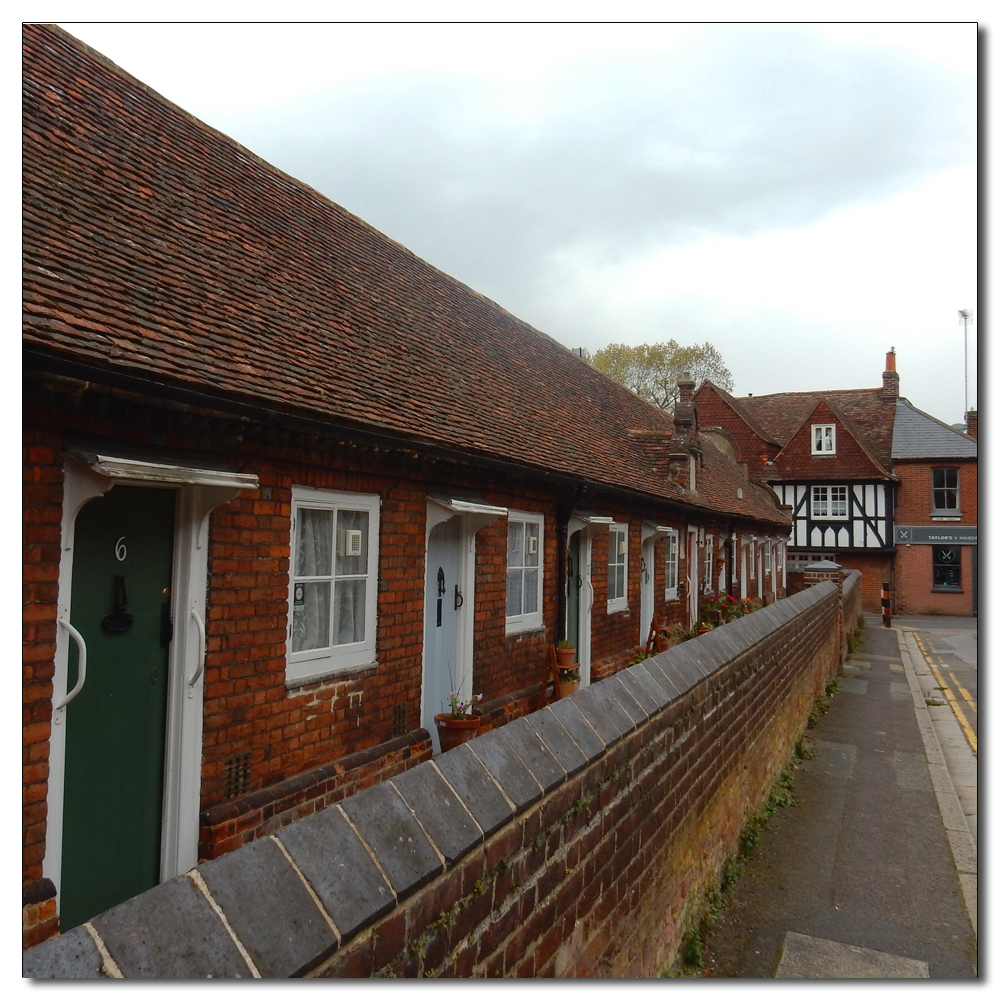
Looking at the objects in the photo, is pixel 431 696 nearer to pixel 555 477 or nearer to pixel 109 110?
pixel 555 477

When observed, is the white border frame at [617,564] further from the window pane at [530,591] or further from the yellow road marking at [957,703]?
the yellow road marking at [957,703]

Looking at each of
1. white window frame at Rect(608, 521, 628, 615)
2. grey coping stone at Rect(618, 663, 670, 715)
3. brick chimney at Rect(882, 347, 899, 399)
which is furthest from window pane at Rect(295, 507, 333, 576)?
brick chimney at Rect(882, 347, 899, 399)

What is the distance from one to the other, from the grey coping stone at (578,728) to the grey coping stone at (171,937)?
1.71 m

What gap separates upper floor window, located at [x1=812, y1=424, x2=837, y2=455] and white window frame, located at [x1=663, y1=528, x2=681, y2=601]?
835 inches

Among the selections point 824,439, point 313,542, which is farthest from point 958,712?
point 824,439

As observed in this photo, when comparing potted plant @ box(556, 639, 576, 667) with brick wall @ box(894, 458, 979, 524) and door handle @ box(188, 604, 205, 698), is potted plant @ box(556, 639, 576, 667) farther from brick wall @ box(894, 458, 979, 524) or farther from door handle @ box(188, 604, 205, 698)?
brick wall @ box(894, 458, 979, 524)

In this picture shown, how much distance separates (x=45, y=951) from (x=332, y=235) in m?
8.67

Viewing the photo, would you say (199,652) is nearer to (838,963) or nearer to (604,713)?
(604,713)

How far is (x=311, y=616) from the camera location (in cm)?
527

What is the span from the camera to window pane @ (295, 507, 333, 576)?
5.16 meters

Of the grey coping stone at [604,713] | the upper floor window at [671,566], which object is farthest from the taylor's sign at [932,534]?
the grey coping stone at [604,713]

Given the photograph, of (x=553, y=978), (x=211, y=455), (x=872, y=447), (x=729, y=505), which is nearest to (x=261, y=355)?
(x=211, y=455)

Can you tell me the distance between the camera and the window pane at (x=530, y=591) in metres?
8.60

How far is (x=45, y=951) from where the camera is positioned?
145 cm
